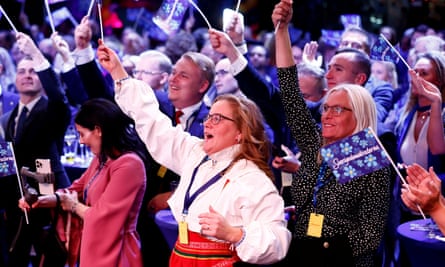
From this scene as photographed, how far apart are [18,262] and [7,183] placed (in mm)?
536

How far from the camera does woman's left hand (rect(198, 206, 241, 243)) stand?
304 centimetres

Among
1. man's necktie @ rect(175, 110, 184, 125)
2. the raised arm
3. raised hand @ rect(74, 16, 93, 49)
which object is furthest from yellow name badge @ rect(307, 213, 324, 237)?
raised hand @ rect(74, 16, 93, 49)

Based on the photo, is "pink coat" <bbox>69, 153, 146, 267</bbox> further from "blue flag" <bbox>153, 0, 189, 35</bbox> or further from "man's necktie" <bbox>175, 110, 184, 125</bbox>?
"blue flag" <bbox>153, 0, 189, 35</bbox>

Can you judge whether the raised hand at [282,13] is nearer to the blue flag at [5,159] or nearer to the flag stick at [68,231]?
the flag stick at [68,231]

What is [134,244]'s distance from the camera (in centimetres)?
415

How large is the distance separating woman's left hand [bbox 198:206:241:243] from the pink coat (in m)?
1.01

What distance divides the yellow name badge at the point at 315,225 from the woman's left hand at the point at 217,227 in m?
0.51

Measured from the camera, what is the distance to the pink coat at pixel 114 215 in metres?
4.01

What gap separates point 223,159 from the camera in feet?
11.4

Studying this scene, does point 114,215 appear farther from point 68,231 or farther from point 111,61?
point 111,61

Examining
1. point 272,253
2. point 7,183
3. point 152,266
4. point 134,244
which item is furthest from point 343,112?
point 7,183

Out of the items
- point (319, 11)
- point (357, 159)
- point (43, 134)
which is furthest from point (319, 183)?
point (319, 11)

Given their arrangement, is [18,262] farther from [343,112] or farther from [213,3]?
[213,3]

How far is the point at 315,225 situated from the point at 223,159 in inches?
19.6
